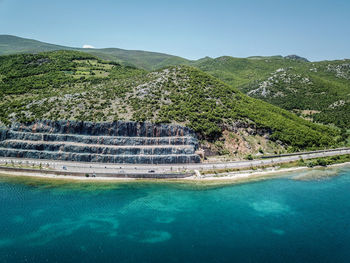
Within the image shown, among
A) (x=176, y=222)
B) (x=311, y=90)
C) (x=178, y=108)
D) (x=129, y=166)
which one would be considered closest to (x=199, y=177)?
(x=176, y=222)

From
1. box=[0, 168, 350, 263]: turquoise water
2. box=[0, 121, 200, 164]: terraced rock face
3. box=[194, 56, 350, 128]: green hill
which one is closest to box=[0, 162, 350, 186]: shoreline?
box=[0, 168, 350, 263]: turquoise water

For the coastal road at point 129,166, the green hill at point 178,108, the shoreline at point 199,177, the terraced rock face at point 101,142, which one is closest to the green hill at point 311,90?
the green hill at point 178,108

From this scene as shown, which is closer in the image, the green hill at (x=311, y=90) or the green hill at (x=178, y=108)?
the green hill at (x=178, y=108)

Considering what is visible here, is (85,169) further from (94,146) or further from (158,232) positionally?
(158,232)

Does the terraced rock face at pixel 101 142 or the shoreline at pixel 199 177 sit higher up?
the terraced rock face at pixel 101 142

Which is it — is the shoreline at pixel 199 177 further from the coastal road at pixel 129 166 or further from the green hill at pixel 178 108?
the green hill at pixel 178 108

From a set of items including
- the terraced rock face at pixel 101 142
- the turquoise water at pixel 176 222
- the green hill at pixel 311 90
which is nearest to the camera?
the turquoise water at pixel 176 222

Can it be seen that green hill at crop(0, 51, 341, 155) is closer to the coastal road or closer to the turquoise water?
the coastal road
